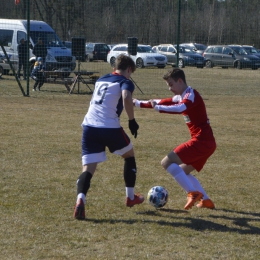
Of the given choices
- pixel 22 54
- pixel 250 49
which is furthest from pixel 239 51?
pixel 22 54

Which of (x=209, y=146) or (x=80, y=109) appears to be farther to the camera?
(x=80, y=109)

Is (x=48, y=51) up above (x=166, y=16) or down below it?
below

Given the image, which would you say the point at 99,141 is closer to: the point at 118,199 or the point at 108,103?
the point at 108,103

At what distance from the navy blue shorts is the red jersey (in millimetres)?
438

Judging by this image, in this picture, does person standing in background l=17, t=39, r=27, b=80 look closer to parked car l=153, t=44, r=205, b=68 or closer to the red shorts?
parked car l=153, t=44, r=205, b=68

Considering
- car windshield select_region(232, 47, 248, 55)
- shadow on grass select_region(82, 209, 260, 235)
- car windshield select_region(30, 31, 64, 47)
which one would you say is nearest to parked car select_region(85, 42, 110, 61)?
car windshield select_region(30, 31, 64, 47)

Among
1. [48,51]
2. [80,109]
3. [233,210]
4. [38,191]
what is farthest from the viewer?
[48,51]

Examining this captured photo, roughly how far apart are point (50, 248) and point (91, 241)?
37 cm

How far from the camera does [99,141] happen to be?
17.6ft

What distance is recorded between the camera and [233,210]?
571 centimetres

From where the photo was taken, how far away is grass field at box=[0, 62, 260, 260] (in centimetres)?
454

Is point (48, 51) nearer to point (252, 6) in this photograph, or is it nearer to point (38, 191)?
point (252, 6)

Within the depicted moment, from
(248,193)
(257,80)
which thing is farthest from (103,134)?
(257,80)

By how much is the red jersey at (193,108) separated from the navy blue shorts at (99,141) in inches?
17.2
